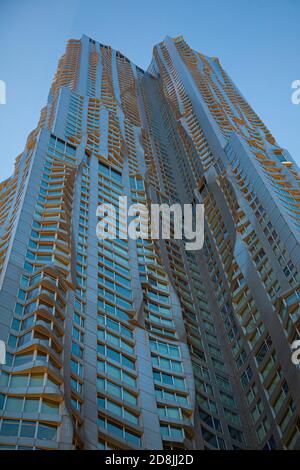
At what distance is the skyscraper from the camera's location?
35.9m

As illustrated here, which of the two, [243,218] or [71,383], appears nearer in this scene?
[71,383]

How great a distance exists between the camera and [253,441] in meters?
44.4

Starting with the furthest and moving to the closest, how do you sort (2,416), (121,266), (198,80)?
1. (198,80)
2. (121,266)
3. (2,416)

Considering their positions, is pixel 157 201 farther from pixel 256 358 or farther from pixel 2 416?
pixel 2 416

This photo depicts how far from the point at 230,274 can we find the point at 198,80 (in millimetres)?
65493

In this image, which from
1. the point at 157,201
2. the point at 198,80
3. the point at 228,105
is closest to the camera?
the point at 157,201

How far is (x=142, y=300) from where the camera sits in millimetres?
49969

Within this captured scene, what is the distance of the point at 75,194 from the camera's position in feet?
199

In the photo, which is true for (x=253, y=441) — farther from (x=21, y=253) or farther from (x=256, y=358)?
(x=21, y=253)

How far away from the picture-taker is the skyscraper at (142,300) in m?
35.9

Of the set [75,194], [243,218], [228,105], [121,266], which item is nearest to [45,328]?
[121,266]
